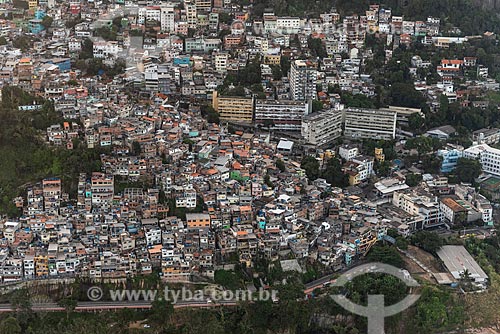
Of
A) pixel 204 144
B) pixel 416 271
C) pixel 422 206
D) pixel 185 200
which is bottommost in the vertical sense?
pixel 416 271

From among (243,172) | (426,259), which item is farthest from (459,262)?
(243,172)

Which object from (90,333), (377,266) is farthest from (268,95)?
(90,333)

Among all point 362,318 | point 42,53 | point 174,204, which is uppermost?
point 42,53

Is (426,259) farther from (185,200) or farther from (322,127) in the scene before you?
(322,127)

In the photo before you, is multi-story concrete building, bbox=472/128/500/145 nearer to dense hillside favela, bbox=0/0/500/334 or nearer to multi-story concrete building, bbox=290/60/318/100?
dense hillside favela, bbox=0/0/500/334

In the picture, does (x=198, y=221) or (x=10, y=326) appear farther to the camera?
(x=198, y=221)

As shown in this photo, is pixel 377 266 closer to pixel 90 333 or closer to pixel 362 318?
pixel 362 318

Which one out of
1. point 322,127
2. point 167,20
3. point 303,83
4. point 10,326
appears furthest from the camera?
point 167,20

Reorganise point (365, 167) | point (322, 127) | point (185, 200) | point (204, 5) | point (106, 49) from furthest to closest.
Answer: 1. point (204, 5)
2. point (106, 49)
3. point (322, 127)
4. point (365, 167)
5. point (185, 200)
